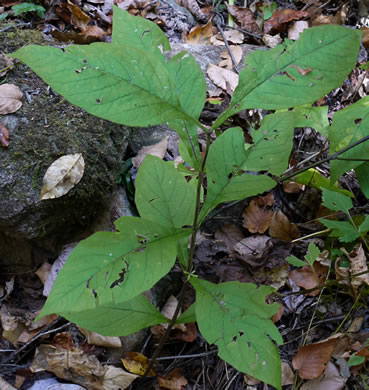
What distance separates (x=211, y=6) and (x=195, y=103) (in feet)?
10.8

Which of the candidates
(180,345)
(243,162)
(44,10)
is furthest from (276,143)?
(44,10)

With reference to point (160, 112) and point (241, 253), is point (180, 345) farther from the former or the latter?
point (160, 112)

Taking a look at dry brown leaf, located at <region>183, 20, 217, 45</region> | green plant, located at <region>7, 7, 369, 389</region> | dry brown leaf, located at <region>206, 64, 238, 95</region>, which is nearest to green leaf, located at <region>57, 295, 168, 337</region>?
green plant, located at <region>7, 7, 369, 389</region>

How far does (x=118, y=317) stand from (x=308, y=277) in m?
1.15

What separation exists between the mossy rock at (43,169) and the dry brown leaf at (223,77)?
38.3 inches

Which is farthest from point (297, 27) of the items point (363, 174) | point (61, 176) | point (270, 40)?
point (61, 176)

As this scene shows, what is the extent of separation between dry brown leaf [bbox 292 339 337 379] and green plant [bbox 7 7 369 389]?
689mm

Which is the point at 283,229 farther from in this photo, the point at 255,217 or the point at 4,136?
the point at 4,136

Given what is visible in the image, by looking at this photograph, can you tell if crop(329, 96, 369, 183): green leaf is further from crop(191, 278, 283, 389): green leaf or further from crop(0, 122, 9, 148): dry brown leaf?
crop(0, 122, 9, 148): dry brown leaf

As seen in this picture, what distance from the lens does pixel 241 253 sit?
86.7 inches

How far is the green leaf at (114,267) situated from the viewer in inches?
36.7

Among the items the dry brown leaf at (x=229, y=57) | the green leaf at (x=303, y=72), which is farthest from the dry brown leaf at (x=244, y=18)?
the green leaf at (x=303, y=72)

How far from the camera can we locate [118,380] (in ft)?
5.87

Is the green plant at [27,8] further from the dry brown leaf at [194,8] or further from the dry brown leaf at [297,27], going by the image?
the dry brown leaf at [297,27]
